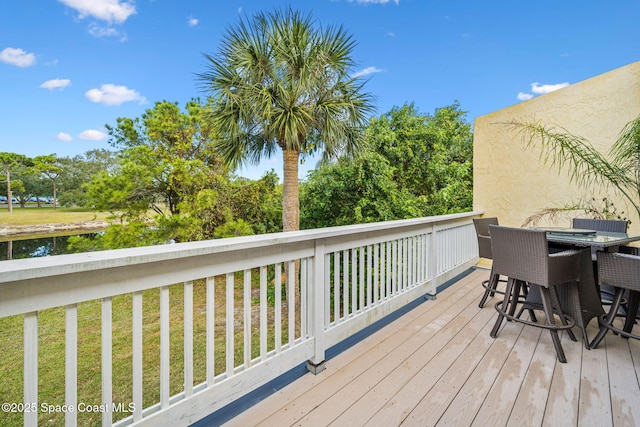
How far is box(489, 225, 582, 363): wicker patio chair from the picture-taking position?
2164 mm

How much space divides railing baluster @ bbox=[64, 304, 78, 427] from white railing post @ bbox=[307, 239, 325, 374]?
122cm

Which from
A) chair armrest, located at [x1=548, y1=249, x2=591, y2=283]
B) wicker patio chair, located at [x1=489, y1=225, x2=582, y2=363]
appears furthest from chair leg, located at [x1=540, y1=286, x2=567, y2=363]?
chair armrest, located at [x1=548, y1=249, x2=591, y2=283]

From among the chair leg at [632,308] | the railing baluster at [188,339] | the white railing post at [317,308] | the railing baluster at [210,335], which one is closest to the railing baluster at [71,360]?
the railing baluster at [188,339]

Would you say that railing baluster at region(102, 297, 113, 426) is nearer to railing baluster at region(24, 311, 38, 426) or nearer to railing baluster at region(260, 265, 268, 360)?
railing baluster at region(24, 311, 38, 426)

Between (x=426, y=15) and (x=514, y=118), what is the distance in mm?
5026

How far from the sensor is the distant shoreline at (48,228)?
25.4 ft

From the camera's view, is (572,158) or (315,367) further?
(572,158)

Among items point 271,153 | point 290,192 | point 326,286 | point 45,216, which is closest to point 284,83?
point 271,153

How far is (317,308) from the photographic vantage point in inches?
77.7

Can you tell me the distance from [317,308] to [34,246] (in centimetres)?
1065

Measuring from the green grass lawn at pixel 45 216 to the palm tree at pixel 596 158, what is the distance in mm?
9363

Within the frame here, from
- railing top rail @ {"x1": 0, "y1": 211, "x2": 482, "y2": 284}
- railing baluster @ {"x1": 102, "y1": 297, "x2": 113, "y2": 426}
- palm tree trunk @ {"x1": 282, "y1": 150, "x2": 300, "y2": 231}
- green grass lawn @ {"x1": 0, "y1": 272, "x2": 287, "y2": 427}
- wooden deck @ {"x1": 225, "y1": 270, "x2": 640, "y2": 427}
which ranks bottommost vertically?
green grass lawn @ {"x1": 0, "y1": 272, "x2": 287, "y2": 427}

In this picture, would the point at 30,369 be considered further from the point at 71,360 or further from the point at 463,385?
the point at 463,385

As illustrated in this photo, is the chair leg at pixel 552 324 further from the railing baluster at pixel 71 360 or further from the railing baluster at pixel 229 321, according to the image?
the railing baluster at pixel 71 360
